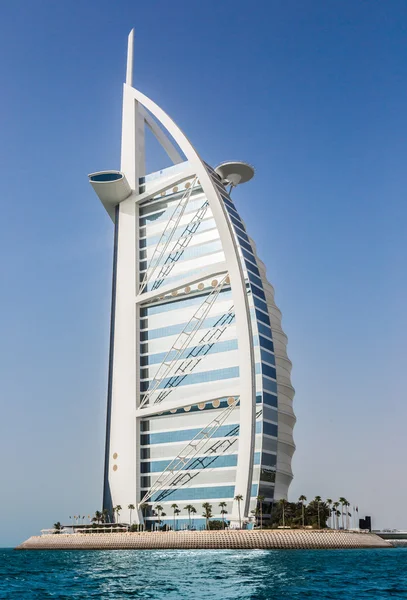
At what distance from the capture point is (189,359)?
3649 inches

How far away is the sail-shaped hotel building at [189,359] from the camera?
8662 cm

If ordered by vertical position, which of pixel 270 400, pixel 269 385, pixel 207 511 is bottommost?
pixel 207 511

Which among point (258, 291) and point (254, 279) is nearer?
point (258, 291)

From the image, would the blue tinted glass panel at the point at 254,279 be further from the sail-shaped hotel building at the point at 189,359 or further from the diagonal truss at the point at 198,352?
the diagonal truss at the point at 198,352

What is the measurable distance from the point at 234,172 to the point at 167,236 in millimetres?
18019

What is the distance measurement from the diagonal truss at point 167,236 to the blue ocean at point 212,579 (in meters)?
46.9

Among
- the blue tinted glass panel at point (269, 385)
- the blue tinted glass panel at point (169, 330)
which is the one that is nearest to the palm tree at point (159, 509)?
the blue tinted glass panel at point (269, 385)

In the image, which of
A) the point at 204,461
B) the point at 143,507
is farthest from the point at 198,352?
the point at 143,507

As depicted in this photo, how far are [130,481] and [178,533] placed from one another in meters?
16.4

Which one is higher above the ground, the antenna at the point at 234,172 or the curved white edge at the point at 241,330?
the antenna at the point at 234,172

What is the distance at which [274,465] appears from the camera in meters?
91.4

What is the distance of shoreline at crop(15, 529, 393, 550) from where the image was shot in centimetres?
7331

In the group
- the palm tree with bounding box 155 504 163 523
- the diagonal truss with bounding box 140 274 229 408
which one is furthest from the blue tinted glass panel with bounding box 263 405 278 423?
the palm tree with bounding box 155 504 163 523

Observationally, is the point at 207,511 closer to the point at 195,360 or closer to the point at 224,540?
the point at 224,540
